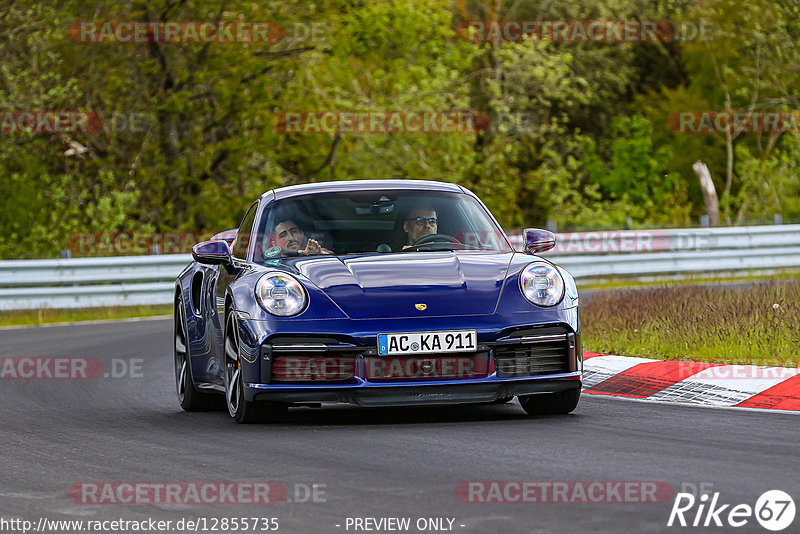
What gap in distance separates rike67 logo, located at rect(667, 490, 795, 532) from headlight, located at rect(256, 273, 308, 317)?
2938mm

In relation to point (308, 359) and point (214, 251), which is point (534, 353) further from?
point (214, 251)

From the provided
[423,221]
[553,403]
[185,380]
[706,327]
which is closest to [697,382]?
[553,403]

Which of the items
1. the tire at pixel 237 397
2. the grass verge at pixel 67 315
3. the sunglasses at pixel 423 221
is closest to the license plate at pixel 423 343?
the tire at pixel 237 397

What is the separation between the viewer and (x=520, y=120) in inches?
1394

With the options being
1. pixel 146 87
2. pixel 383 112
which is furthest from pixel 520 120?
pixel 146 87

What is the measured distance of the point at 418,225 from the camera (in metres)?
9.08

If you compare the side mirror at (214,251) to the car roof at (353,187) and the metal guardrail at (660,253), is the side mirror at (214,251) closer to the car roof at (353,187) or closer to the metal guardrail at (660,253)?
the car roof at (353,187)

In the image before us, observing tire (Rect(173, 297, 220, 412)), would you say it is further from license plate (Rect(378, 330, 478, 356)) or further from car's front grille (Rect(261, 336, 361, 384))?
license plate (Rect(378, 330, 478, 356))

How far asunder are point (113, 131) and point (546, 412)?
71.3 feet

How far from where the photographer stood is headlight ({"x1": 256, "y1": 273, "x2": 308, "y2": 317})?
26.1 ft

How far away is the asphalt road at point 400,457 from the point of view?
18.1 feet

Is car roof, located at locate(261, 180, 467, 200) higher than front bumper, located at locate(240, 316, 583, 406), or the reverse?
car roof, located at locate(261, 180, 467, 200)

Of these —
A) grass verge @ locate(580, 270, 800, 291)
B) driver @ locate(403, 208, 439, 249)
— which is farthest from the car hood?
grass verge @ locate(580, 270, 800, 291)

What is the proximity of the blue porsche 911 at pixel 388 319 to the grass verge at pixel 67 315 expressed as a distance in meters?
12.3
